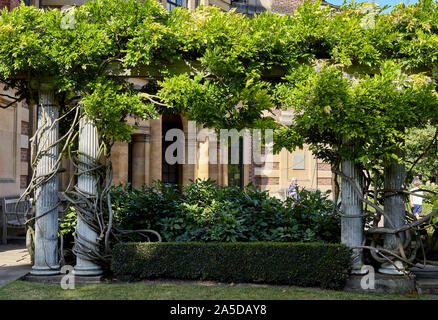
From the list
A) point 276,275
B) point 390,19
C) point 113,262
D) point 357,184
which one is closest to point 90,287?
point 113,262

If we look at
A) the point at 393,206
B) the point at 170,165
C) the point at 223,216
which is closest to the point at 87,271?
the point at 223,216

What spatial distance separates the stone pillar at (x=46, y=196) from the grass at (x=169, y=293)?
1.47 ft

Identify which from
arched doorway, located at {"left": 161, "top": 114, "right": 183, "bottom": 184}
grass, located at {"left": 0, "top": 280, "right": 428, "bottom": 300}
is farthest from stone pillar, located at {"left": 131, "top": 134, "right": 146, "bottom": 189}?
grass, located at {"left": 0, "top": 280, "right": 428, "bottom": 300}

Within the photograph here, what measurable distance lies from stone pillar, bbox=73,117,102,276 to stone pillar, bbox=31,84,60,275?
0.41m

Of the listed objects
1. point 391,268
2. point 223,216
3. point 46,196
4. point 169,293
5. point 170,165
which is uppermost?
point 170,165

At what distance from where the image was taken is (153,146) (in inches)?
622

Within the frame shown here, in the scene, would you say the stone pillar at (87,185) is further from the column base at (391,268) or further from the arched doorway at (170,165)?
the arched doorway at (170,165)

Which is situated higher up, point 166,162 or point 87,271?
point 166,162

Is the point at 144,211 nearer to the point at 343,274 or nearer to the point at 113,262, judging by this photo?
the point at 113,262

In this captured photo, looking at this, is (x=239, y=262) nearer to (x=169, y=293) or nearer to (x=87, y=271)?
(x=169, y=293)

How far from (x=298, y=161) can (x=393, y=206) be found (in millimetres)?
13088

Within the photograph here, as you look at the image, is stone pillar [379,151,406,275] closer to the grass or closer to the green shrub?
the grass

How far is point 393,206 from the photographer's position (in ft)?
21.9

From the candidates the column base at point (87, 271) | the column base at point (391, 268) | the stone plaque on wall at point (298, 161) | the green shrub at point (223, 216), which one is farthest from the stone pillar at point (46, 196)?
the stone plaque on wall at point (298, 161)
